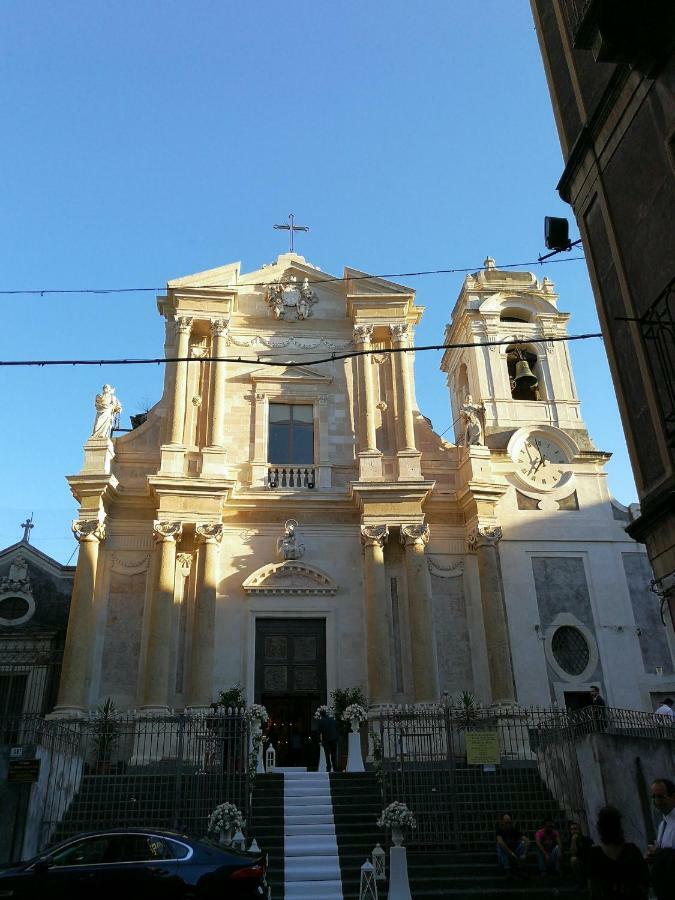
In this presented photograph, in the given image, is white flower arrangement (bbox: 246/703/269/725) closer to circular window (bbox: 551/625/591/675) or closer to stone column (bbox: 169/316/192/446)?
stone column (bbox: 169/316/192/446)

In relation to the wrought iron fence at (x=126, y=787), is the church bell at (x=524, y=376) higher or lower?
higher

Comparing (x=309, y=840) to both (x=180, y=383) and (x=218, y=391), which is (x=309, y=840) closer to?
(x=218, y=391)

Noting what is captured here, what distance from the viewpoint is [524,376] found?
72.6 feet

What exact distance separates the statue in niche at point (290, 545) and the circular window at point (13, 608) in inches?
251

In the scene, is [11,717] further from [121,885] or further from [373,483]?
[373,483]

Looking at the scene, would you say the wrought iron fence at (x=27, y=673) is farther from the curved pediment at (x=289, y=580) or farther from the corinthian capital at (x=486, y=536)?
the corinthian capital at (x=486, y=536)

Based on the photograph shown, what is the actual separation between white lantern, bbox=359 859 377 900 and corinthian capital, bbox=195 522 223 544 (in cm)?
925

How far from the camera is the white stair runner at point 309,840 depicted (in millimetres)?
10500

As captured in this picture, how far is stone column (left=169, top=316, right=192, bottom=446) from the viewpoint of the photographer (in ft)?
64.4

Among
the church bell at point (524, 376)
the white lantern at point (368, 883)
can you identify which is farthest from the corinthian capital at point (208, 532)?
the church bell at point (524, 376)

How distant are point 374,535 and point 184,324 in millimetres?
7461

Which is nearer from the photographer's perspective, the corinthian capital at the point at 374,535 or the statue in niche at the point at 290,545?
the corinthian capital at the point at 374,535

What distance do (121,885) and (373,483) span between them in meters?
11.9

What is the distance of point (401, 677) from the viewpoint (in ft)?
58.2
